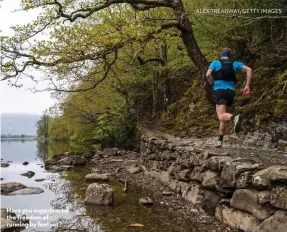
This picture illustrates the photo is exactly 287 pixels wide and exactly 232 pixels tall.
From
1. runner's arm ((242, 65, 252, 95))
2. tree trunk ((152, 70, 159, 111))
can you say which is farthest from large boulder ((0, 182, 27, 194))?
tree trunk ((152, 70, 159, 111))

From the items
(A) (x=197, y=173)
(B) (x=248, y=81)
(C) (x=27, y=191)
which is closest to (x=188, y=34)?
(B) (x=248, y=81)

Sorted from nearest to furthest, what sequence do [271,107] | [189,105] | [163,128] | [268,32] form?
[271,107] < [268,32] < [189,105] < [163,128]

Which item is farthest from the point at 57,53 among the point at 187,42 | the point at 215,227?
the point at 215,227

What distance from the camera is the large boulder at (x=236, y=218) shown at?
595cm

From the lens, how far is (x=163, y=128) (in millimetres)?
18578

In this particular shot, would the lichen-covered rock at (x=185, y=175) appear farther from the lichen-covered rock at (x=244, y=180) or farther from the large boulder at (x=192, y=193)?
the lichen-covered rock at (x=244, y=180)

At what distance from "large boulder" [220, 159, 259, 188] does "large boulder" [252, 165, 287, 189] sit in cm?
52

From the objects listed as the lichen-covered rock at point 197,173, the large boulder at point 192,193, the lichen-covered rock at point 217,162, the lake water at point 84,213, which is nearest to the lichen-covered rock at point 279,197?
the lichen-covered rock at point 217,162

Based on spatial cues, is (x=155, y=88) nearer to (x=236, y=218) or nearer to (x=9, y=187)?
(x=9, y=187)

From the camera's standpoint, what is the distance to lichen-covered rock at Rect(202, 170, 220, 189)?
7.47 m

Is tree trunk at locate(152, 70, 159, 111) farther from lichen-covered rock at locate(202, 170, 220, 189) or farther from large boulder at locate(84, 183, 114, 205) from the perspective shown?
lichen-covered rock at locate(202, 170, 220, 189)

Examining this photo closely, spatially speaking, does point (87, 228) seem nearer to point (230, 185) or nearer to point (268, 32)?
point (230, 185)

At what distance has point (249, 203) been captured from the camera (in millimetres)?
5992

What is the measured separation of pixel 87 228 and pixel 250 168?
3.94m
